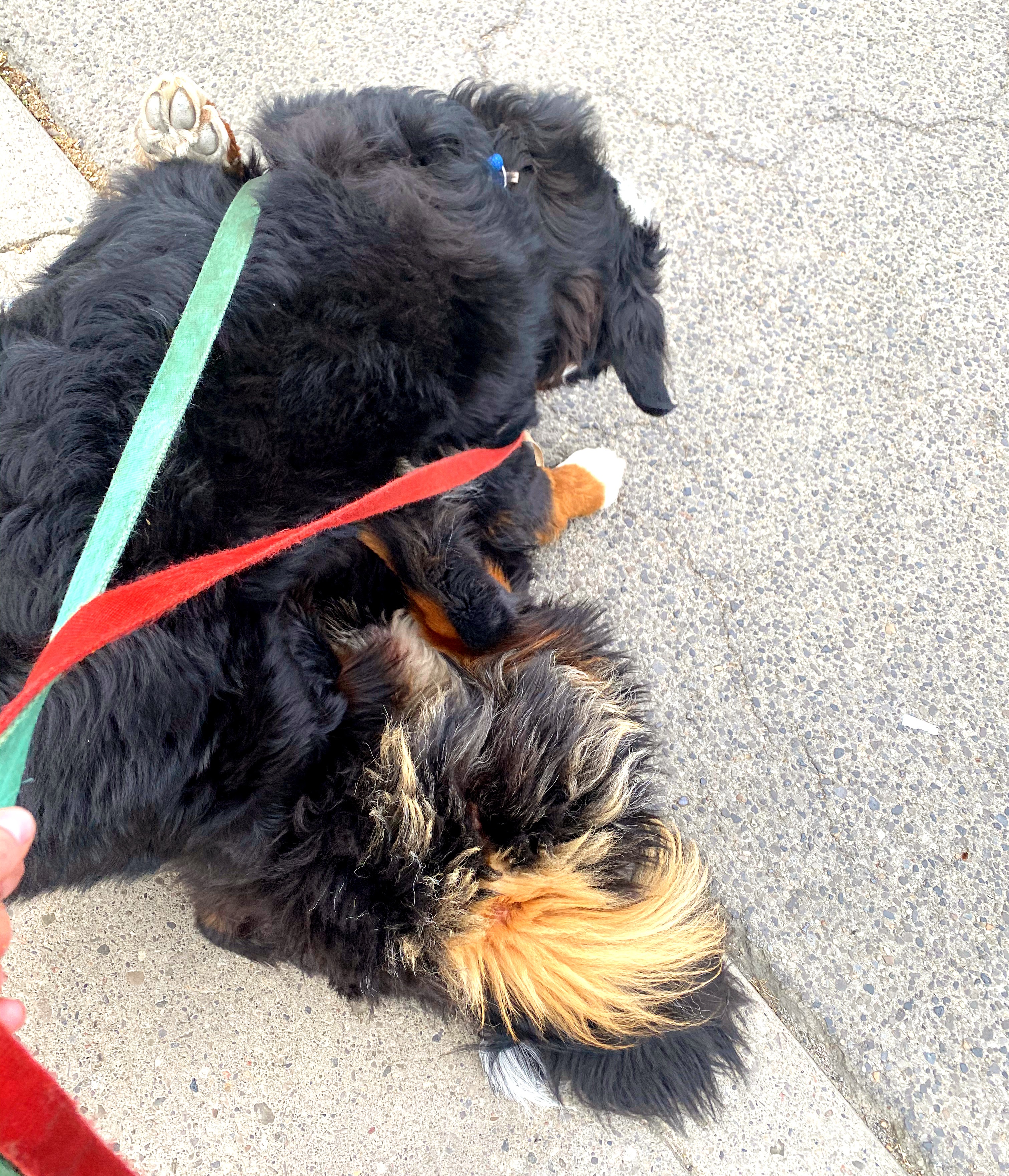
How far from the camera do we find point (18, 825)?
788 mm

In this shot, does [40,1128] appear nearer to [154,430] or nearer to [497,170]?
[154,430]

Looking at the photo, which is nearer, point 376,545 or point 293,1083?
point 376,545

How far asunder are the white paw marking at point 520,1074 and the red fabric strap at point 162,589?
43.7 inches

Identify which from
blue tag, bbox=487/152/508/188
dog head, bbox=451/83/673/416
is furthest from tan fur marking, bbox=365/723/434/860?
blue tag, bbox=487/152/508/188

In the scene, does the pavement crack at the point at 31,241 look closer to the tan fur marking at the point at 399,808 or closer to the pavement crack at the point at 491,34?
the pavement crack at the point at 491,34

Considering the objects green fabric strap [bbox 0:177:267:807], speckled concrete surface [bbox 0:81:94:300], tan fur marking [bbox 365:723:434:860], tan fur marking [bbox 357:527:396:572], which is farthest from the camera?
speckled concrete surface [bbox 0:81:94:300]

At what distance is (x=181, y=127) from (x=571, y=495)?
125 centimetres

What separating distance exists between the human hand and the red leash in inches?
2.7

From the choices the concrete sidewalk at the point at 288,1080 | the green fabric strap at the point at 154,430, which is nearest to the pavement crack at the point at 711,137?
the green fabric strap at the point at 154,430

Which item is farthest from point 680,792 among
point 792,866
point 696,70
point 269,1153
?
point 696,70

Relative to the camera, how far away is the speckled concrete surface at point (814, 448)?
1933 mm

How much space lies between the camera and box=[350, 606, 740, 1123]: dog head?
1.42 meters

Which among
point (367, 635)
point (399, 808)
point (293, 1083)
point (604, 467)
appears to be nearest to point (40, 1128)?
point (399, 808)

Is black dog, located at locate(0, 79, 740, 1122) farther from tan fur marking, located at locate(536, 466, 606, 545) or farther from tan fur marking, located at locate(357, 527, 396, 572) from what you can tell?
tan fur marking, located at locate(536, 466, 606, 545)
